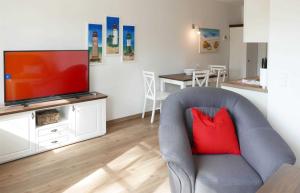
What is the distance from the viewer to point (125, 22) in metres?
4.89

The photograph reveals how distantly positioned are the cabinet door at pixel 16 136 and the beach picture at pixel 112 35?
6.07 ft

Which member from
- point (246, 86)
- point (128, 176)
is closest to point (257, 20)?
point (246, 86)

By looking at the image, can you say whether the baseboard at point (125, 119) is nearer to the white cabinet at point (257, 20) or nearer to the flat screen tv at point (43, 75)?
the flat screen tv at point (43, 75)

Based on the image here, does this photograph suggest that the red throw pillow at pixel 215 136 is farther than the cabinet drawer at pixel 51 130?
No

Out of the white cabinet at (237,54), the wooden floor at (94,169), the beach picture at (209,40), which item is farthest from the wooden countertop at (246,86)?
the white cabinet at (237,54)

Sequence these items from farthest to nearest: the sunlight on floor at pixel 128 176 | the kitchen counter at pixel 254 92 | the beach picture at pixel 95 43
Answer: the beach picture at pixel 95 43 → the kitchen counter at pixel 254 92 → the sunlight on floor at pixel 128 176

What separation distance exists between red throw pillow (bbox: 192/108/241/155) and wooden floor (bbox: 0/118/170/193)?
67cm

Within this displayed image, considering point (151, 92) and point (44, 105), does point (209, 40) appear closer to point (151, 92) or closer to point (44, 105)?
point (151, 92)

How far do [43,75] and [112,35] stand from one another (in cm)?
150

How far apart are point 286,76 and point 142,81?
306 cm

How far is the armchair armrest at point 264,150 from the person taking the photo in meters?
2.00

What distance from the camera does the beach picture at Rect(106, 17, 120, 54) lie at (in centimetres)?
464

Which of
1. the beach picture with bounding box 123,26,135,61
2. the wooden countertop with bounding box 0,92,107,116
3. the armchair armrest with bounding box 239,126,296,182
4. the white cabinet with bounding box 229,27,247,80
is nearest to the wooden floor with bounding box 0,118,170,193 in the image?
the wooden countertop with bounding box 0,92,107,116

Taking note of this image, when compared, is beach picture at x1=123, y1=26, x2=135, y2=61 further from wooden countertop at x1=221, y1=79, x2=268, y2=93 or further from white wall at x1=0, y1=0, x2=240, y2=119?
wooden countertop at x1=221, y1=79, x2=268, y2=93
